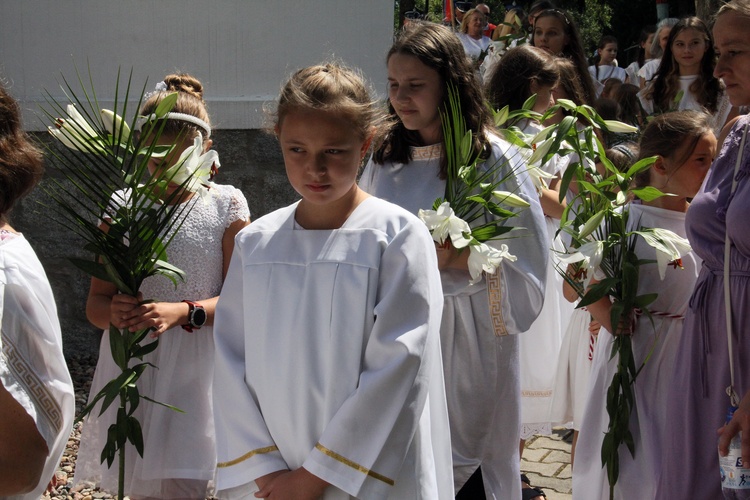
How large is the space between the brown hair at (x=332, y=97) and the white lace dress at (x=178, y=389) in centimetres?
91

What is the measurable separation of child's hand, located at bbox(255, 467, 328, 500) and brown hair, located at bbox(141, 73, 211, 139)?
1.42 meters

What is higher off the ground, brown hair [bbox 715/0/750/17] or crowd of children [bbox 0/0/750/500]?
brown hair [bbox 715/0/750/17]

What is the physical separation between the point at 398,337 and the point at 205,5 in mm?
4450

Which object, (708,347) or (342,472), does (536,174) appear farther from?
(342,472)

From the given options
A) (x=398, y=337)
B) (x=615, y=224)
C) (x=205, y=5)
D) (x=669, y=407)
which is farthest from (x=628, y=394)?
(x=205, y=5)

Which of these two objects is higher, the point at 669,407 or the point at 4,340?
the point at 4,340

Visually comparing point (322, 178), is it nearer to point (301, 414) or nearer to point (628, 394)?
point (301, 414)

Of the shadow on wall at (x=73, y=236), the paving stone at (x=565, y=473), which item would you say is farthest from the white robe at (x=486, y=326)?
the shadow on wall at (x=73, y=236)

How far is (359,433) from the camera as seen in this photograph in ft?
7.77

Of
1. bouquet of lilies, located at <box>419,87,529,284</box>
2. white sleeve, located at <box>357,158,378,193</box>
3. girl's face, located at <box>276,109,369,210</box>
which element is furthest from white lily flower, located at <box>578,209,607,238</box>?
girl's face, located at <box>276,109,369,210</box>

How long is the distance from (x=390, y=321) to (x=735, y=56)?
1576 mm

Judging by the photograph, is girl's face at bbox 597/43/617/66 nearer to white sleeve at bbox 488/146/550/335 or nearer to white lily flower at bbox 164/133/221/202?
white sleeve at bbox 488/146/550/335

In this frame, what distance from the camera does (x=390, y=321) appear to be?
2422mm

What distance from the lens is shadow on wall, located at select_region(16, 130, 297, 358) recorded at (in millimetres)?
6410
